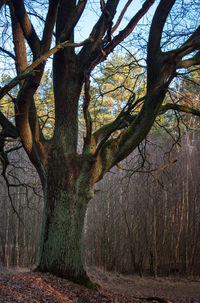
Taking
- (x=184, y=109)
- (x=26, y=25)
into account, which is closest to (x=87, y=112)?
(x=26, y=25)

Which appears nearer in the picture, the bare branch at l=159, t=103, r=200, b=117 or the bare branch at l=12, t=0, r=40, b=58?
the bare branch at l=12, t=0, r=40, b=58

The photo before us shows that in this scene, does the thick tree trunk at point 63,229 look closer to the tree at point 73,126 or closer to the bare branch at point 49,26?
the tree at point 73,126

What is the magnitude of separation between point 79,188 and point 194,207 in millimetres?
5010

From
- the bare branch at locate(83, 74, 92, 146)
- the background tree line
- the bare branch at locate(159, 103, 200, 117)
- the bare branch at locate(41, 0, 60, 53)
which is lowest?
the background tree line

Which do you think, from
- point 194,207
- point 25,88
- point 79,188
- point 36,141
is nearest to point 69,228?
point 79,188

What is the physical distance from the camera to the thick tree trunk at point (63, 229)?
4109 millimetres

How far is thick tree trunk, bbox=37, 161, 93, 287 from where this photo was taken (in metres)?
4.11

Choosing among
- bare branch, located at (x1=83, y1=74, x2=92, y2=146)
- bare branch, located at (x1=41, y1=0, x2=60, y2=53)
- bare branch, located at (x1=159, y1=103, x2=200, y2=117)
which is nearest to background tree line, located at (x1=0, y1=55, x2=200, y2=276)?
bare branch, located at (x1=159, y1=103, x2=200, y2=117)

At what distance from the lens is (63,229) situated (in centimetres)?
417

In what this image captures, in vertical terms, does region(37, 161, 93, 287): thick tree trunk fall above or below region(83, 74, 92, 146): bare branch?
below

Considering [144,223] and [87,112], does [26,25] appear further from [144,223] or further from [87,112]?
[144,223]

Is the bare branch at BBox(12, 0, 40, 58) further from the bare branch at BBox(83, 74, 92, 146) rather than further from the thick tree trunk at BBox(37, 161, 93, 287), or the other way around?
the thick tree trunk at BBox(37, 161, 93, 287)

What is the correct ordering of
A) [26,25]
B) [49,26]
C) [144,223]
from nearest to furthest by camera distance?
[49,26], [26,25], [144,223]

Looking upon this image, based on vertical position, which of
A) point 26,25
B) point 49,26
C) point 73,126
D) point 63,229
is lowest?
point 63,229
